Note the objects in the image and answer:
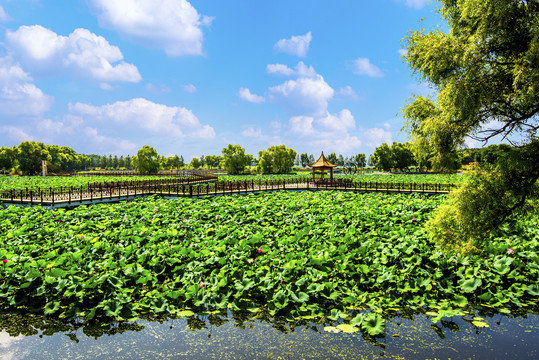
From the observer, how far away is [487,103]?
5496 millimetres

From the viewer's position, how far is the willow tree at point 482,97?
5168mm

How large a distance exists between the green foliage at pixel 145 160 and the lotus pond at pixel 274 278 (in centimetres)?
6381

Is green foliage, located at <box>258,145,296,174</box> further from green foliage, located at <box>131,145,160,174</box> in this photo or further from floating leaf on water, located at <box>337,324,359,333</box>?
floating leaf on water, located at <box>337,324,359,333</box>

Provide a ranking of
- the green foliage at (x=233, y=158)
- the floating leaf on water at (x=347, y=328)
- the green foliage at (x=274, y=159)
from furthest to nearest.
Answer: the green foliage at (x=274, y=159) → the green foliage at (x=233, y=158) → the floating leaf on water at (x=347, y=328)

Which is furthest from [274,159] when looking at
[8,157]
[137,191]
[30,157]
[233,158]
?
[8,157]

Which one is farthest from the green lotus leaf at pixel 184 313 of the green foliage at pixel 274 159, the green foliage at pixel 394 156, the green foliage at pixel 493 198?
the green foliage at pixel 394 156

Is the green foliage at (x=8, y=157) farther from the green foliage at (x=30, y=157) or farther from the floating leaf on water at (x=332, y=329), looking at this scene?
the floating leaf on water at (x=332, y=329)

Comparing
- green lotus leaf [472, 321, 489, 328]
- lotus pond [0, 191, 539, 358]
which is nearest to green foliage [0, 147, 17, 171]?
lotus pond [0, 191, 539, 358]

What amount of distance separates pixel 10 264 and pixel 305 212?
33.2ft

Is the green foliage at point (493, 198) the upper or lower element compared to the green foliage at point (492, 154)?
lower

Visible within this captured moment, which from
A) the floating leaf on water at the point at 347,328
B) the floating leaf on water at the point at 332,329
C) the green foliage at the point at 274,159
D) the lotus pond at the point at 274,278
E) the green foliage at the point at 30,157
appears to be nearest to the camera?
the floating leaf on water at the point at 347,328

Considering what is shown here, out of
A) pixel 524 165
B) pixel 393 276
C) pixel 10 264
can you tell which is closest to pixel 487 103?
pixel 524 165

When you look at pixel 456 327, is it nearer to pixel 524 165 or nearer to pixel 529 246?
pixel 524 165

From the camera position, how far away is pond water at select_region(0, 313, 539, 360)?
187 inches
